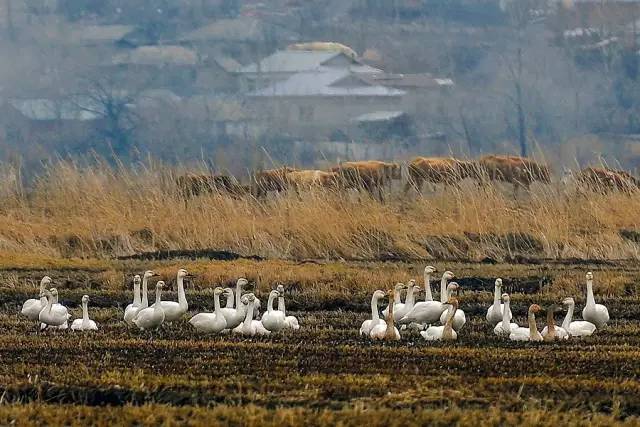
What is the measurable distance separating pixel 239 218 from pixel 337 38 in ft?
189

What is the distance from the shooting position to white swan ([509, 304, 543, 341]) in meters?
15.5

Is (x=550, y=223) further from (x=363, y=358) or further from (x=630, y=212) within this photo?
(x=363, y=358)

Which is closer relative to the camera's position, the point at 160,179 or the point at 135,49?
the point at 160,179

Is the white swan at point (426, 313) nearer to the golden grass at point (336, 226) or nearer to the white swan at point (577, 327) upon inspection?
the white swan at point (577, 327)

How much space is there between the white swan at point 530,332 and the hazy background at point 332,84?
131 feet

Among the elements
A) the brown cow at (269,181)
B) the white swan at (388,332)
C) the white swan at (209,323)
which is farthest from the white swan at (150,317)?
the brown cow at (269,181)

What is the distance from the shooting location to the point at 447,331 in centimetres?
1542

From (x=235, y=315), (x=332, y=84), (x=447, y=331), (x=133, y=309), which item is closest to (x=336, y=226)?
(x=133, y=309)

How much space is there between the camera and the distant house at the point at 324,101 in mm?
68562

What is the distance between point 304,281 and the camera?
845 inches

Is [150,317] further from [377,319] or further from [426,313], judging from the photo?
[426,313]

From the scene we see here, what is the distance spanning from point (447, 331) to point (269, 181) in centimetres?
1969

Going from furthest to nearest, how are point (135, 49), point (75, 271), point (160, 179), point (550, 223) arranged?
point (135, 49) → point (160, 179) → point (550, 223) → point (75, 271)

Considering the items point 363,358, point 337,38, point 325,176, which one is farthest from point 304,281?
point 337,38
